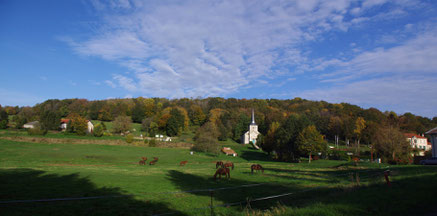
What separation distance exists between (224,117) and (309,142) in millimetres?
79878

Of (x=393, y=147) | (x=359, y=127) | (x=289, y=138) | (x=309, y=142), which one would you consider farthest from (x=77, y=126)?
(x=359, y=127)

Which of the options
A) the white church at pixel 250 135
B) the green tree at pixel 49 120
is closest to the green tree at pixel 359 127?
the white church at pixel 250 135

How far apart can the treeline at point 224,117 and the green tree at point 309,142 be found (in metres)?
38.2

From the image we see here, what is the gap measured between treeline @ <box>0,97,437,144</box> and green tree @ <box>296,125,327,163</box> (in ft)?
125

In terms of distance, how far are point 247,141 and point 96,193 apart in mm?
106929

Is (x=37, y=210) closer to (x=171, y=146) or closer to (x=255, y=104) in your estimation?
(x=171, y=146)

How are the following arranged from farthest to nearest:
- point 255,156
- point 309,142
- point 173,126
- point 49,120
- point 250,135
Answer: point 250,135, point 173,126, point 49,120, point 255,156, point 309,142

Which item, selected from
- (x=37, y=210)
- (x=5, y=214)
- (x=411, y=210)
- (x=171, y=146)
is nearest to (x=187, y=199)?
(x=37, y=210)

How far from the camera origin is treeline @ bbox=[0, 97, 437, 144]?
106062mm

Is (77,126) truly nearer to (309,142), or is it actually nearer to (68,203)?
(309,142)

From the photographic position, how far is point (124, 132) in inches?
3971

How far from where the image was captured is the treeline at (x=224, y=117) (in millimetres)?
106062

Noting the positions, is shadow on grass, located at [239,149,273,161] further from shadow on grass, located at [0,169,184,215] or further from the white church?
shadow on grass, located at [0,169,184,215]

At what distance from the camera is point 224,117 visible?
431ft
